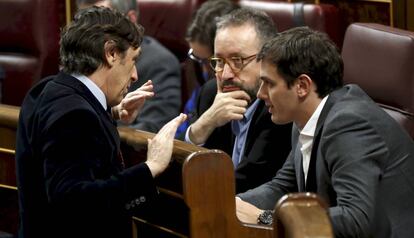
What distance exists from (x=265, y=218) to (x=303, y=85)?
0.34 m

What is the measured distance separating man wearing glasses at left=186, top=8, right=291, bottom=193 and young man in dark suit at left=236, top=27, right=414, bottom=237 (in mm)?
296

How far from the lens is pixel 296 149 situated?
2402 millimetres

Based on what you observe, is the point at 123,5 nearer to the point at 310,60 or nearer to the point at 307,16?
the point at 307,16

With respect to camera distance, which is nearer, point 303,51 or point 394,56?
point 303,51

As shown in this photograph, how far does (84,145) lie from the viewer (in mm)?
2080

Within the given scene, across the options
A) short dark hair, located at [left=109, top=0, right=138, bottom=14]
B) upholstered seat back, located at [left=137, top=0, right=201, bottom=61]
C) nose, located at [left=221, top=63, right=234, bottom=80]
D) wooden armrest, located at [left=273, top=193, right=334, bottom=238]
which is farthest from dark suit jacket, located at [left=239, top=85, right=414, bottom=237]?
upholstered seat back, located at [left=137, top=0, right=201, bottom=61]

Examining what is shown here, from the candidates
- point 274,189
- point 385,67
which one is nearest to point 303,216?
point 274,189

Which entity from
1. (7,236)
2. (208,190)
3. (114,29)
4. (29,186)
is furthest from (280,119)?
(7,236)

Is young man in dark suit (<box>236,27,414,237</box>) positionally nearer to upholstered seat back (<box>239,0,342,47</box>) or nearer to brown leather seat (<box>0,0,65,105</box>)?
upholstered seat back (<box>239,0,342,47</box>)

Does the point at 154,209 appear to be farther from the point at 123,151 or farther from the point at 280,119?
the point at 280,119

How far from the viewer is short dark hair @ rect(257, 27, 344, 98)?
7.41ft

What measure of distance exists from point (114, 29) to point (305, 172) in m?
0.58

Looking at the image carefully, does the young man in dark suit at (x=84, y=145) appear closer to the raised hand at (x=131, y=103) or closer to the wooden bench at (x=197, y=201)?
the wooden bench at (x=197, y=201)

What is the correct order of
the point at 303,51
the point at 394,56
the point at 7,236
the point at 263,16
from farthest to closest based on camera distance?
the point at 7,236
the point at 263,16
the point at 394,56
the point at 303,51
